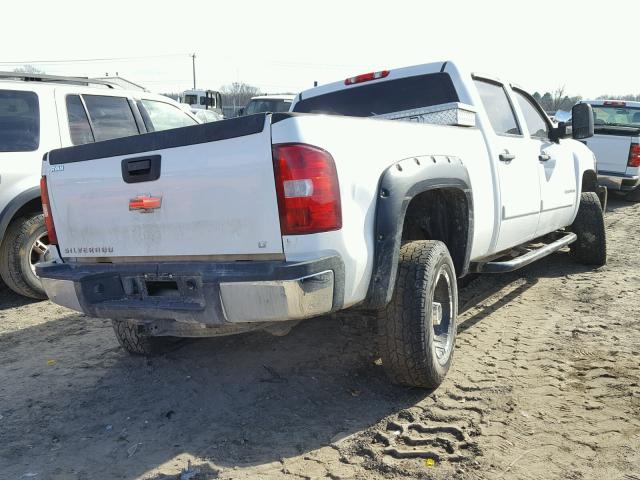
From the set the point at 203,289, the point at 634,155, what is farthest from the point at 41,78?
the point at 634,155

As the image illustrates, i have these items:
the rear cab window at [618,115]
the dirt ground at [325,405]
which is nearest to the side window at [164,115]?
the dirt ground at [325,405]

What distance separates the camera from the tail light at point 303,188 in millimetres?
2406

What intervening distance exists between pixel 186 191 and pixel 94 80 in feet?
15.2

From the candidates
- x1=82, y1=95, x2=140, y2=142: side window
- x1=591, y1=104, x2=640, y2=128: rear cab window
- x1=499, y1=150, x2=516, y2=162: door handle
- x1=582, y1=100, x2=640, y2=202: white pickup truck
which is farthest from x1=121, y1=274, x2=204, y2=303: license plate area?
x1=591, y1=104, x2=640, y2=128: rear cab window

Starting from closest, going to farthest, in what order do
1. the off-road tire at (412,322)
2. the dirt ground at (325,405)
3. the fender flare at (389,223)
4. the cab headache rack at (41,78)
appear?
the dirt ground at (325,405) < the fender flare at (389,223) < the off-road tire at (412,322) < the cab headache rack at (41,78)

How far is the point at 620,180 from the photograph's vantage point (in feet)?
Result: 34.4

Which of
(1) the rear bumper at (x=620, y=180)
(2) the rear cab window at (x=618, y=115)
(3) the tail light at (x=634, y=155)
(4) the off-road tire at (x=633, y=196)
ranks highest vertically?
(2) the rear cab window at (x=618, y=115)

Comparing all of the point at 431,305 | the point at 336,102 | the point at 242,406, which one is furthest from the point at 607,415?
the point at 336,102

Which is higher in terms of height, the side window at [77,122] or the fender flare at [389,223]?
the side window at [77,122]

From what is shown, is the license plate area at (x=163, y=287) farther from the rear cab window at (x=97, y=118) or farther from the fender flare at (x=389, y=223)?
the rear cab window at (x=97, y=118)

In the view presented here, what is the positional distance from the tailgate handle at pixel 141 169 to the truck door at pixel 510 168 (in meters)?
2.40

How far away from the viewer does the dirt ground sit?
2592 millimetres

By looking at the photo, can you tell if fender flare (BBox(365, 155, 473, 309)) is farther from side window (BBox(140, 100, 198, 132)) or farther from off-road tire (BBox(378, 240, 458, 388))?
side window (BBox(140, 100, 198, 132))

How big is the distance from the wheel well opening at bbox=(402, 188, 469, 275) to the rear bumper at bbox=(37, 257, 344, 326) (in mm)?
1169
